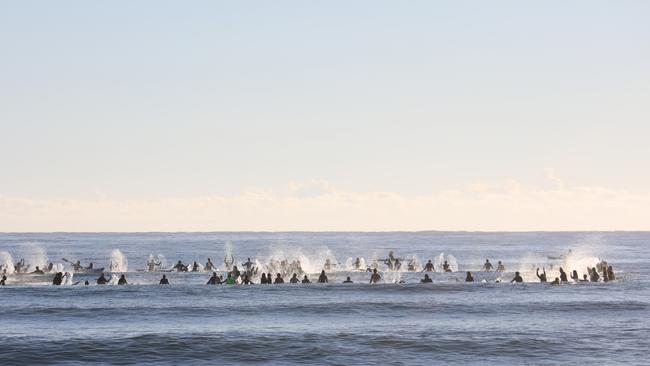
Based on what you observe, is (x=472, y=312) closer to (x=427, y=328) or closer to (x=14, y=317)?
(x=427, y=328)

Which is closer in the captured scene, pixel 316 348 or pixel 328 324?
pixel 316 348

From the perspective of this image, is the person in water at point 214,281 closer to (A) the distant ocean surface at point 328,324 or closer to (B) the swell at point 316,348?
(A) the distant ocean surface at point 328,324

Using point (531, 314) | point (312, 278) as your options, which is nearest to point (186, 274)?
point (312, 278)

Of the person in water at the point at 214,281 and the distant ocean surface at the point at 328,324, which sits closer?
the distant ocean surface at the point at 328,324

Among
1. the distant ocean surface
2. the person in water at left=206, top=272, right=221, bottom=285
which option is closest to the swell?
the distant ocean surface

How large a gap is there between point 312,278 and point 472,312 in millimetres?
28135

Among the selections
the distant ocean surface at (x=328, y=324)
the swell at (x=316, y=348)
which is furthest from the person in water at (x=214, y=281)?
the swell at (x=316, y=348)

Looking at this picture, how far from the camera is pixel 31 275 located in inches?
3036

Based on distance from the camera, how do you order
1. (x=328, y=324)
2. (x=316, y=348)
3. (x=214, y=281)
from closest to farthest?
1. (x=316, y=348)
2. (x=328, y=324)
3. (x=214, y=281)

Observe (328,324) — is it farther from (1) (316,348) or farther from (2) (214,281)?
(2) (214,281)

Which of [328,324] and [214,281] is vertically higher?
[214,281]

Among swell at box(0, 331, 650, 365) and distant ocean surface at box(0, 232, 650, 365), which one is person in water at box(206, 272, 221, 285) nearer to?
distant ocean surface at box(0, 232, 650, 365)

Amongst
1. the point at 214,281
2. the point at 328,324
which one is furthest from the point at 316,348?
the point at 214,281

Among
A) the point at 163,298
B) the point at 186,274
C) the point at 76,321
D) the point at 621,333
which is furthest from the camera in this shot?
the point at 186,274
